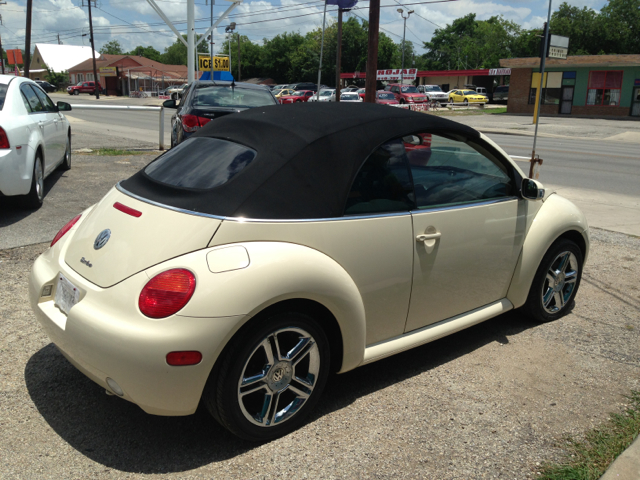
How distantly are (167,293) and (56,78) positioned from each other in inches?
4036

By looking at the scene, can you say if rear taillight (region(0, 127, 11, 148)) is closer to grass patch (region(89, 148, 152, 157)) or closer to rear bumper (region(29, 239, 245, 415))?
rear bumper (region(29, 239, 245, 415))

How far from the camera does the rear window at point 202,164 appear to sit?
294 centimetres

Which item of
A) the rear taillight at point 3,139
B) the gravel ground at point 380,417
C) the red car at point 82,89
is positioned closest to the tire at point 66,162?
the rear taillight at point 3,139

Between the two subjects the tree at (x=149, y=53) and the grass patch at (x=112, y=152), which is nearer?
the grass patch at (x=112, y=152)

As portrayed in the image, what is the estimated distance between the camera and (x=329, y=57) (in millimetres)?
84000

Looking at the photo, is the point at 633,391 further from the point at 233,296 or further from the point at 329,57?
the point at 329,57

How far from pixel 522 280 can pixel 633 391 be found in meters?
0.96

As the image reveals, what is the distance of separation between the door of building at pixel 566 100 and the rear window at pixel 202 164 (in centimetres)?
4517

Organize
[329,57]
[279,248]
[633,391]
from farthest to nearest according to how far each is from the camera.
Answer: [329,57] → [633,391] → [279,248]

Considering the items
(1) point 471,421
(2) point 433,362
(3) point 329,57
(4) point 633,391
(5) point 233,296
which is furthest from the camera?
(3) point 329,57

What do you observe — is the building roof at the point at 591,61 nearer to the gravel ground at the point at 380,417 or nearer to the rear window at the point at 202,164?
the gravel ground at the point at 380,417

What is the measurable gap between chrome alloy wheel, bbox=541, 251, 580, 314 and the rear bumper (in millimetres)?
2721

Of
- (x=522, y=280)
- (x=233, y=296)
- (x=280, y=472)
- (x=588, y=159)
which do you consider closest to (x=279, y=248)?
(x=233, y=296)

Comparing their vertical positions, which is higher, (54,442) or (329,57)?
(329,57)
